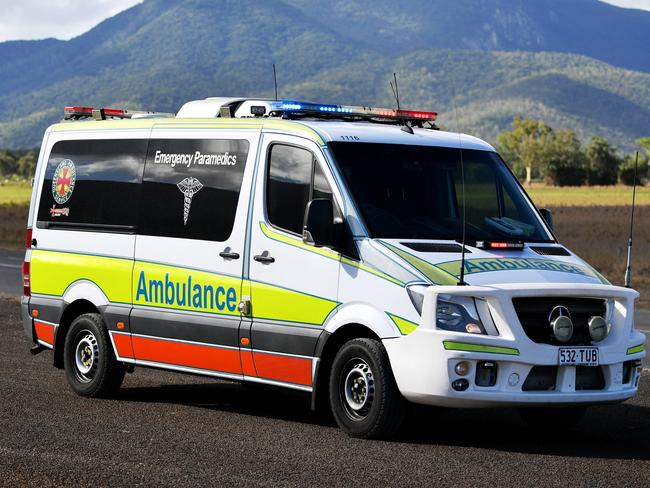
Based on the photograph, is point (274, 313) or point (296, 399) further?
point (296, 399)

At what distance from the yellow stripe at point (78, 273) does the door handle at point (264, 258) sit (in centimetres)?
145

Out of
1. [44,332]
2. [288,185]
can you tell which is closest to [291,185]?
[288,185]

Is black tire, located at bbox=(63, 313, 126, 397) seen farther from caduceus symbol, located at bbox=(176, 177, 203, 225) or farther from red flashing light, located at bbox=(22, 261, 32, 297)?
caduceus symbol, located at bbox=(176, 177, 203, 225)

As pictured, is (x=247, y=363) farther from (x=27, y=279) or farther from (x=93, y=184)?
(x=27, y=279)

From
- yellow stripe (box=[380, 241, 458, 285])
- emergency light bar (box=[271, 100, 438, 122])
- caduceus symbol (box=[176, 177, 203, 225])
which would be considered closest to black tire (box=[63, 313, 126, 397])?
caduceus symbol (box=[176, 177, 203, 225])

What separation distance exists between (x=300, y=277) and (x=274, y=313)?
1.16 feet

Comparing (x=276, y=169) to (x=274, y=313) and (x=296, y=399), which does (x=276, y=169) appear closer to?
(x=274, y=313)

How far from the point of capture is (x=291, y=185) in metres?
9.50

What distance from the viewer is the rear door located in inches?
384

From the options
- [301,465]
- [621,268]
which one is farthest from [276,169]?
[621,268]

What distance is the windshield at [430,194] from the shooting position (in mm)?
9180

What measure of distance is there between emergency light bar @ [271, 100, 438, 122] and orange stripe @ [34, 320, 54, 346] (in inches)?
112

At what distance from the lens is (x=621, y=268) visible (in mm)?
27359

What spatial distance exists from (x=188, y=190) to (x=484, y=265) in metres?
2.62
